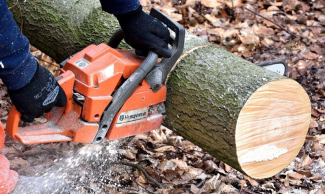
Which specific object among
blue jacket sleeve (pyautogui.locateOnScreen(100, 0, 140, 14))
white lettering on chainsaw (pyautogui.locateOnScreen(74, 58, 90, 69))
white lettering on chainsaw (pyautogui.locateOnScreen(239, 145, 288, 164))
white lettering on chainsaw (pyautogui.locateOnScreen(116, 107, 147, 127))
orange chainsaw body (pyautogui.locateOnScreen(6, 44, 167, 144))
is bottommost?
white lettering on chainsaw (pyautogui.locateOnScreen(239, 145, 288, 164))

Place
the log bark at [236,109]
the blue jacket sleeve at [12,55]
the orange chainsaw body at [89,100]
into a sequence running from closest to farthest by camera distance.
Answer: the blue jacket sleeve at [12,55]
the orange chainsaw body at [89,100]
the log bark at [236,109]

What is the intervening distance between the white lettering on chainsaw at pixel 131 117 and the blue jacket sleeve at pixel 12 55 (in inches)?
26.6

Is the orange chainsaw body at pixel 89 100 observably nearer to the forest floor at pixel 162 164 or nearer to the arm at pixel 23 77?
the arm at pixel 23 77

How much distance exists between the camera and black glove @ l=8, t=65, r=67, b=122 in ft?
7.76

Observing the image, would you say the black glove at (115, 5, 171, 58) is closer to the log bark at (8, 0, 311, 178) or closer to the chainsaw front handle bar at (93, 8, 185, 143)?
the chainsaw front handle bar at (93, 8, 185, 143)

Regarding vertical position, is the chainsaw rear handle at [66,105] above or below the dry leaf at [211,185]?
above

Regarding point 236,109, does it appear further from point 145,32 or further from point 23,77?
point 23,77

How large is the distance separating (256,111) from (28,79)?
57.3 inches

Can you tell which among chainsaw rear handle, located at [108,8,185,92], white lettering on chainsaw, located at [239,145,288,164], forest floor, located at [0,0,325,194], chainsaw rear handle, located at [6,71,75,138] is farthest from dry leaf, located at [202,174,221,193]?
chainsaw rear handle, located at [6,71,75,138]

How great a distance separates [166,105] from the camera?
3.00 metres

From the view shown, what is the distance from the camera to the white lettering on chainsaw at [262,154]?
2792mm

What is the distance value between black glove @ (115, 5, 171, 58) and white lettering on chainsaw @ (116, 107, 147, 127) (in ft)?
1.39

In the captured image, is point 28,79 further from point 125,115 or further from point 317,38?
point 317,38

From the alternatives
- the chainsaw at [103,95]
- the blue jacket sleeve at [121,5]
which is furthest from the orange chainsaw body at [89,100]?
the blue jacket sleeve at [121,5]
